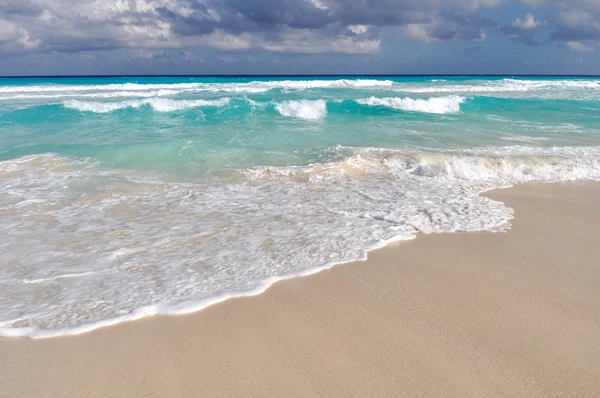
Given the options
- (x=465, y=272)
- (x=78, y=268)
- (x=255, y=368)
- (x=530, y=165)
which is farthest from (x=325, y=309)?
(x=530, y=165)

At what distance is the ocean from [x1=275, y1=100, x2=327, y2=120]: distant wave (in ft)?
8.80

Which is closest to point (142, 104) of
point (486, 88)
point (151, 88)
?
point (151, 88)

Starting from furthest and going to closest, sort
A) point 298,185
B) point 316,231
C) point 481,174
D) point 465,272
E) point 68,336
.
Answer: point 481,174 → point 298,185 → point 316,231 → point 465,272 → point 68,336

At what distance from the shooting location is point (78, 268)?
4301 millimetres

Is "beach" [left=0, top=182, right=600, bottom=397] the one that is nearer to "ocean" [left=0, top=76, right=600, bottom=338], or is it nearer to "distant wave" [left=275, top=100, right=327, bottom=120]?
"ocean" [left=0, top=76, right=600, bottom=338]

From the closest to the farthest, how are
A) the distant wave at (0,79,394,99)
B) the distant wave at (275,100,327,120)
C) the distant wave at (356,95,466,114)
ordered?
the distant wave at (275,100,327,120) < the distant wave at (356,95,466,114) < the distant wave at (0,79,394,99)

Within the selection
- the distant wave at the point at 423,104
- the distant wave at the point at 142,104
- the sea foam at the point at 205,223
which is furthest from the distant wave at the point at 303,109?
the sea foam at the point at 205,223

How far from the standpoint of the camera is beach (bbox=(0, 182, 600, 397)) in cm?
258

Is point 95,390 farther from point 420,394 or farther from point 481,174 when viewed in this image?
point 481,174

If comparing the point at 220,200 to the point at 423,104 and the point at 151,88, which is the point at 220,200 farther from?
the point at 151,88

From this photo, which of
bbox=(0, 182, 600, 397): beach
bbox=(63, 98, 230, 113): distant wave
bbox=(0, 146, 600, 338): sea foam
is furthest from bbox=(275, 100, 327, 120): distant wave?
bbox=(0, 182, 600, 397): beach

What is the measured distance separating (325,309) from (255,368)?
2.93 feet

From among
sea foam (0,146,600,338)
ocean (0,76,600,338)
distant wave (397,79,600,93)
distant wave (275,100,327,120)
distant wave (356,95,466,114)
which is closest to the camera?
sea foam (0,146,600,338)

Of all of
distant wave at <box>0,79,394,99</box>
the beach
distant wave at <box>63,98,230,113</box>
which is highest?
distant wave at <box>0,79,394,99</box>
